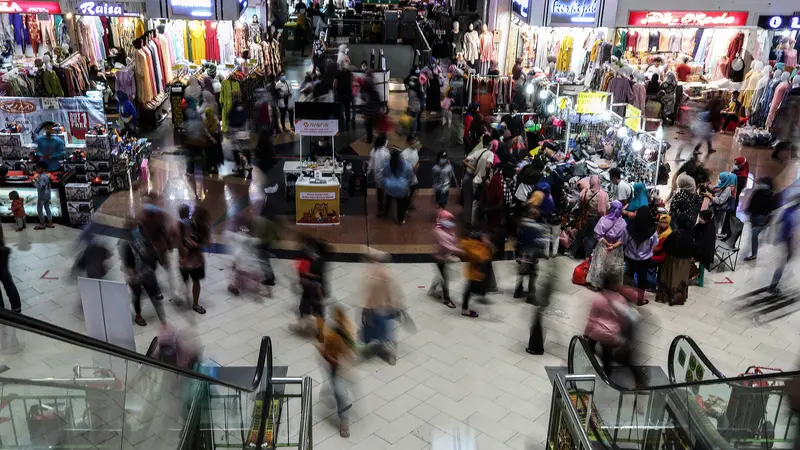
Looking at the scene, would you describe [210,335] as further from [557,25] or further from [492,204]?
[557,25]

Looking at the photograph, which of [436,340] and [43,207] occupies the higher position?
[43,207]

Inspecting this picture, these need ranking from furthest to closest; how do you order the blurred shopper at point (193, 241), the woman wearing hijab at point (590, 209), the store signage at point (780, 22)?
the store signage at point (780, 22) → the woman wearing hijab at point (590, 209) → the blurred shopper at point (193, 241)

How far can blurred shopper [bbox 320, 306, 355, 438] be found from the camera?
7.42 metres

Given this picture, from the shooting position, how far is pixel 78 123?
13844mm

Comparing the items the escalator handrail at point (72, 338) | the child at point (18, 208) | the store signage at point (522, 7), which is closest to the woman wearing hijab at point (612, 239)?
the escalator handrail at point (72, 338)

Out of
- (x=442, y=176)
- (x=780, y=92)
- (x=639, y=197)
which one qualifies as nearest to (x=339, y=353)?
(x=639, y=197)

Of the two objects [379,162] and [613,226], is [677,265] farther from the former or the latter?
[379,162]

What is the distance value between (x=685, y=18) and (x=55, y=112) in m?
13.7

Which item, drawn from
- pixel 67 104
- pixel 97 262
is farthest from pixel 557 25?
pixel 97 262

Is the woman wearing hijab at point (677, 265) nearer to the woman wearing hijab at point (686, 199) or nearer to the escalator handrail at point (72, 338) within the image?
the woman wearing hijab at point (686, 199)

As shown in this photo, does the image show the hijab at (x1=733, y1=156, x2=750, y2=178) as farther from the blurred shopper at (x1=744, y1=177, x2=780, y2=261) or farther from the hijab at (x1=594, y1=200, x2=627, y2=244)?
the hijab at (x1=594, y1=200, x2=627, y2=244)

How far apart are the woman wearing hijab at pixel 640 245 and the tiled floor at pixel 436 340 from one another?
0.40 metres

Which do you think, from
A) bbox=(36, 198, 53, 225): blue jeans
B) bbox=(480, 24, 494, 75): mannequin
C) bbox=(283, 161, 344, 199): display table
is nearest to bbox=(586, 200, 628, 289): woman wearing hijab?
bbox=(283, 161, 344, 199): display table

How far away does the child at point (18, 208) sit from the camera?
464 inches
